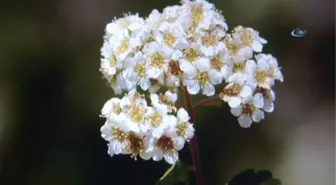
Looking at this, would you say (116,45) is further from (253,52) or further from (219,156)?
(219,156)

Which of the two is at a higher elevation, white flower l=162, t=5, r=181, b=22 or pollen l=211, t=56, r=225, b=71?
white flower l=162, t=5, r=181, b=22

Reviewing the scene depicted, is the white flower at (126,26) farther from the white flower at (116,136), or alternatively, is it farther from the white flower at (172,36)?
the white flower at (116,136)

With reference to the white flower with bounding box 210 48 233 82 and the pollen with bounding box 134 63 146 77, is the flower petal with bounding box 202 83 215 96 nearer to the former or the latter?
the white flower with bounding box 210 48 233 82

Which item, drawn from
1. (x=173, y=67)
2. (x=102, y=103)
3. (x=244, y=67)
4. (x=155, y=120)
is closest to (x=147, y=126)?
(x=155, y=120)

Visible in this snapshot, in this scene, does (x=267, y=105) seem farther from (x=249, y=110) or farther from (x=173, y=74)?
(x=173, y=74)

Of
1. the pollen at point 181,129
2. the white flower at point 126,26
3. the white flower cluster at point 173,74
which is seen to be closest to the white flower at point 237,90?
the white flower cluster at point 173,74

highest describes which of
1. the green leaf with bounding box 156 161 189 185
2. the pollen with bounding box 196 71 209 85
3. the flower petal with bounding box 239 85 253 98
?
the pollen with bounding box 196 71 209 85

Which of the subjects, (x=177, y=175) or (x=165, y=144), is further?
(x=177, y=175)

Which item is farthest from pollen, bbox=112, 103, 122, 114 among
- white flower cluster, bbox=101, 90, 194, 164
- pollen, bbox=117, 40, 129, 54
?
pollen, bbox=117, 40, 129, 54

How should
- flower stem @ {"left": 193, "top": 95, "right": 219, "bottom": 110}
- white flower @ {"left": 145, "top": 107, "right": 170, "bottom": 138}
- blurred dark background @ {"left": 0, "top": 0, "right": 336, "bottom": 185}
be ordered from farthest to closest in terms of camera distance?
blurred dark background @ {"left": 0, "top": 0, "right": 336, "bottom": 185} < flower stem @ {"left": 193, "top": 95, "right": 219, "bottom": 110} < white flower @ {"left": 145, "top": 107, "right": 170, "bottom": 138}
